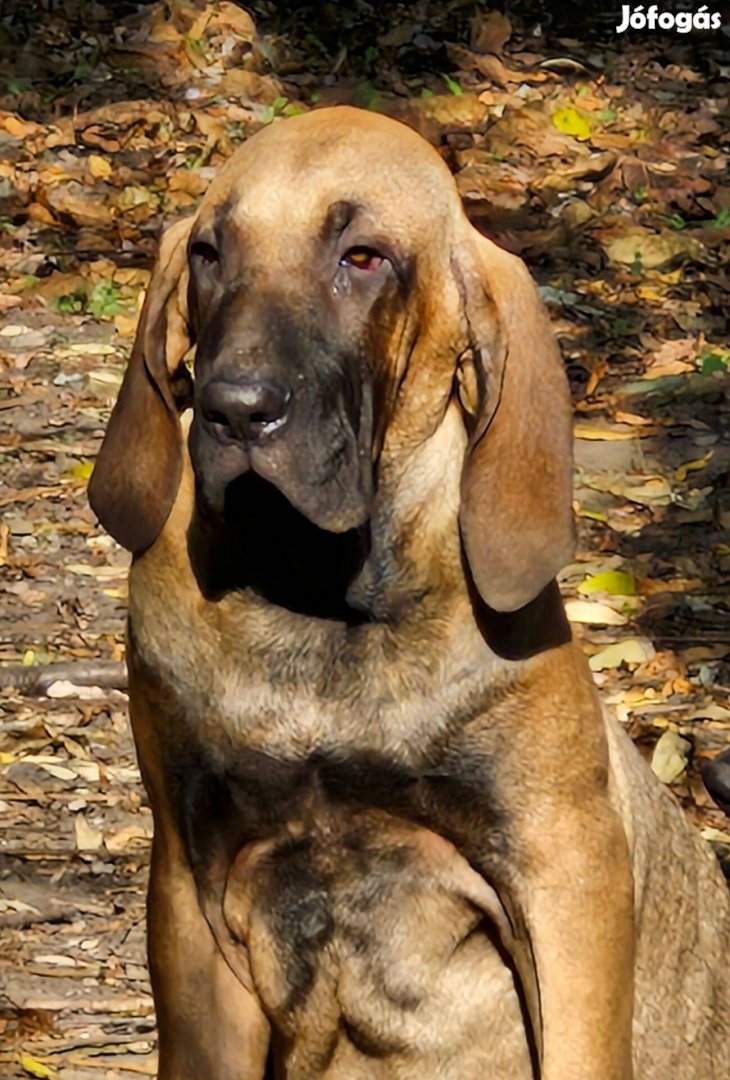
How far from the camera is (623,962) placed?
387 cm

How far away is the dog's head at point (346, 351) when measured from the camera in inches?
136

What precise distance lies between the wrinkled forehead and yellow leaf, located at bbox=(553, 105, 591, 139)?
6.24 m

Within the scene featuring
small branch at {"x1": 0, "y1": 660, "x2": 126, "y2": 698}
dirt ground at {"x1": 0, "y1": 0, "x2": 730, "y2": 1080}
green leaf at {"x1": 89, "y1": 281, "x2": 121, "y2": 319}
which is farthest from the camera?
green leaf at {"x1": 89, "y1": 281, "x2": 121, "y2": 319}

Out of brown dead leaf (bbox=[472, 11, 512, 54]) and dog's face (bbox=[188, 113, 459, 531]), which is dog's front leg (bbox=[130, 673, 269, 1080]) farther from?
brown dead leaf (bbox=[472, 11, 512, 54])

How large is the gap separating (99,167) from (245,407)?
6.43m

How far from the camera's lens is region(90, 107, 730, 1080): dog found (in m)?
3.60

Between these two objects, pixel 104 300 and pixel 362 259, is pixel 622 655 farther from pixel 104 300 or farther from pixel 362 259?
pixel 362 259

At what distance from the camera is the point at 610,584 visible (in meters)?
6.87

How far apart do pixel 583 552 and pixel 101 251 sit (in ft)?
9.11

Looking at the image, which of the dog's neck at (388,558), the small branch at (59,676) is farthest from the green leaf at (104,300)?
the dog's neck at (388,558)

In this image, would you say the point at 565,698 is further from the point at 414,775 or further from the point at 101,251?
the point at 101,251

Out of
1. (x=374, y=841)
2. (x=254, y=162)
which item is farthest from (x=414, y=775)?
(x=254, y=162)

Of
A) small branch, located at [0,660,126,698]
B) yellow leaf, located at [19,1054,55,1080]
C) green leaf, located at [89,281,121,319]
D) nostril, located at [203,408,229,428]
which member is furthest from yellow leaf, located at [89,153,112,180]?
nostril, located at [203,408,229,428]

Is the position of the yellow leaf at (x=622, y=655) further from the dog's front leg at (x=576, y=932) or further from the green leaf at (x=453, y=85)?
the green leaf at (x=453, y=85)
